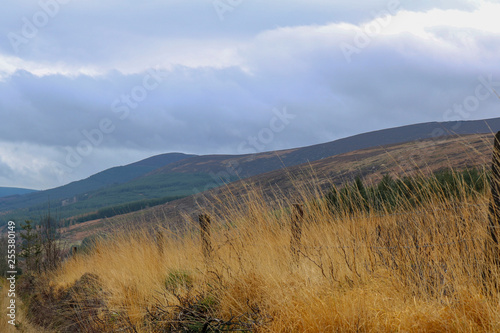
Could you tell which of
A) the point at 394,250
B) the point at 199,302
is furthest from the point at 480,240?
the point at 199,302

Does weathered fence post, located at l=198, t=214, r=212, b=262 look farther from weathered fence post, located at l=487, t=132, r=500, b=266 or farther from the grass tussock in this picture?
weathered fence post, located at l=487, t=132, r=500, b=266

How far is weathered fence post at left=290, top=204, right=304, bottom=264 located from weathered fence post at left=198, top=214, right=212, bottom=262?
39.1 inches

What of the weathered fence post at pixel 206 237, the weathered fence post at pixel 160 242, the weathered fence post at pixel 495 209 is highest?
the weathered fence post at pixel 495 209

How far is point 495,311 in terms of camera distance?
2488 mm

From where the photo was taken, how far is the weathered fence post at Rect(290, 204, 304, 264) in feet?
13.5

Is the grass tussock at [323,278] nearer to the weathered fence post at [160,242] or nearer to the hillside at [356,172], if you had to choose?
the hillside at [356,172]

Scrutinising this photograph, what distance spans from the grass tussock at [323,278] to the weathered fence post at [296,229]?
0.09 feet

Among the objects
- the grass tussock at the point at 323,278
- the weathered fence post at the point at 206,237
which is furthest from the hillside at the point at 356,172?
the grass tussock at the point at 323,278

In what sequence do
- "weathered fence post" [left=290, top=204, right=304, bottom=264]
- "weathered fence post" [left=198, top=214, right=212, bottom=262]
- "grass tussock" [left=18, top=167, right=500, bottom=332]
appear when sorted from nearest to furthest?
1. "grass tussock" [left=18, top=167, right=500, bottom=332]
2. "weathered fence post" [left=290, top=204, right=304, bottom=264]
3. "weathered fence post" [left=198, top=214, right=212, bottom=262]

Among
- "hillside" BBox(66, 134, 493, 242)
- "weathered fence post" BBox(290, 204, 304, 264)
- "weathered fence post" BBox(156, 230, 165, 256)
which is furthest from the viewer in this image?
"weathered fence post" BBox(156, 230, 165, 256)

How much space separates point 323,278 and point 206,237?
189 centimetres

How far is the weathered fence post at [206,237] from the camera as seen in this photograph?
4.77 meters

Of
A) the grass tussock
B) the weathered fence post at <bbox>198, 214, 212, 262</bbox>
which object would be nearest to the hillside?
the weathered fence post at <bbox>198, 214, 212, 262</bbox>

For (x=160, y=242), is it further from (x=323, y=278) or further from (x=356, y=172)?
(x=356, y=172)
